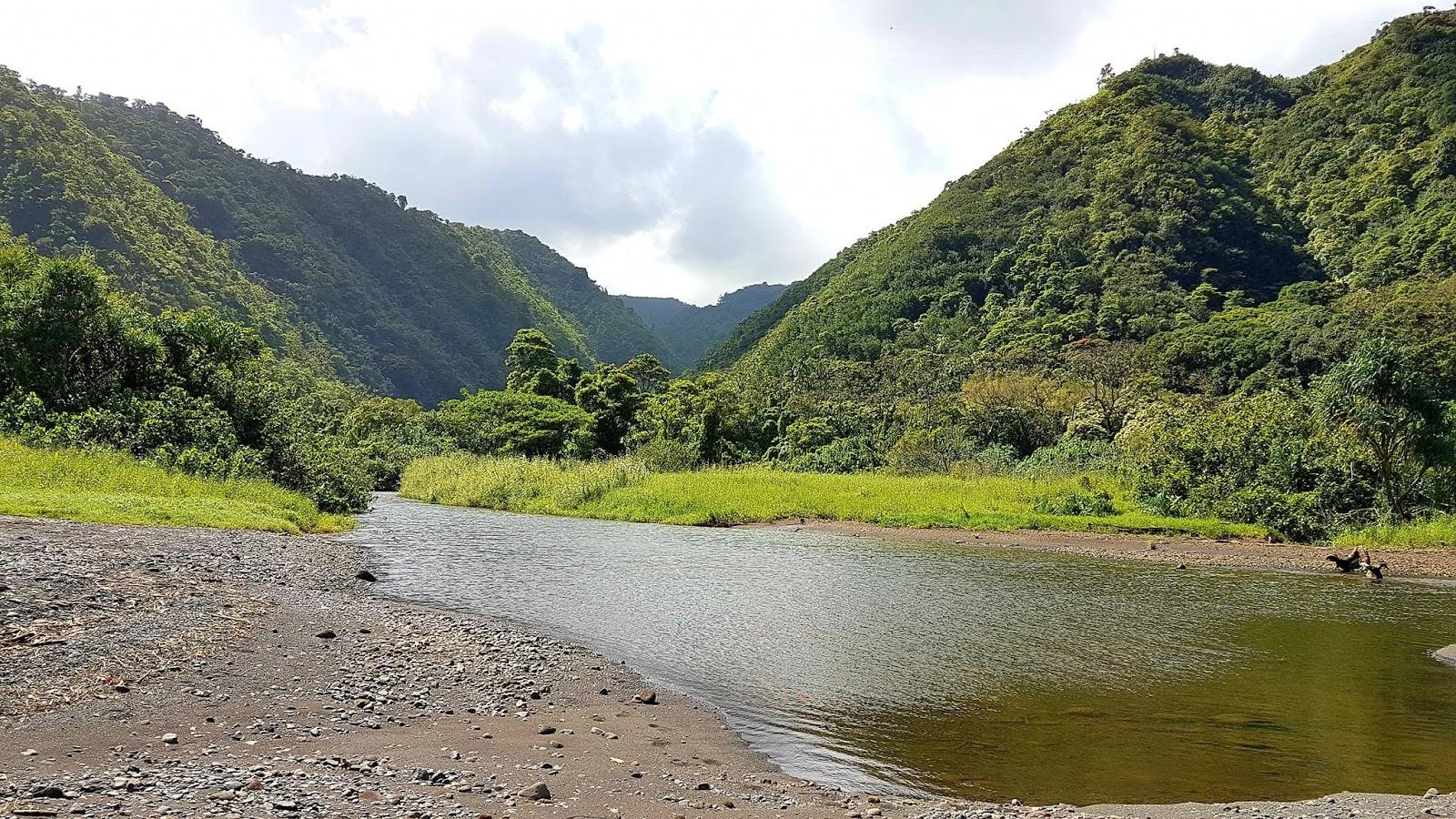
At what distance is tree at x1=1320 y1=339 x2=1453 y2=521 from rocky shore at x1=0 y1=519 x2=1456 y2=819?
24.9m

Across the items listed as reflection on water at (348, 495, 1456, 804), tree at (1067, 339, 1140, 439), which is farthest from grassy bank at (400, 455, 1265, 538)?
tree at (1067, 339, 1140, 439)

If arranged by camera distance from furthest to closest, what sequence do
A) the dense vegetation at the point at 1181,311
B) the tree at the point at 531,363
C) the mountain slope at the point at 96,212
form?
1. the mountain slope at the point at 96,212
2. the tree at the point at 531,363
3. the dense vegetation at the point at 1181,311

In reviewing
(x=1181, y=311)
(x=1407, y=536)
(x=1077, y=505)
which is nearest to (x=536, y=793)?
(x=1407, y=536)

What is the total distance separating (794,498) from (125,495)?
1040 inches

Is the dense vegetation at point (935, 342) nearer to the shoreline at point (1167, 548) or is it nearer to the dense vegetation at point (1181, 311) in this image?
the dense vegetation at point (1181, 311)

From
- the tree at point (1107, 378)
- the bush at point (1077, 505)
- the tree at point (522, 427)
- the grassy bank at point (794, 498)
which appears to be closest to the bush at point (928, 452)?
the grassy bank at point (794, 498)

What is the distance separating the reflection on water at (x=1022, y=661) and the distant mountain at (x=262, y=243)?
3323 inches

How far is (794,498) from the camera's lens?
130ft

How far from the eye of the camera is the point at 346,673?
9.94m

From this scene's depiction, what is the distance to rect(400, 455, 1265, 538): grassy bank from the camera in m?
33.4

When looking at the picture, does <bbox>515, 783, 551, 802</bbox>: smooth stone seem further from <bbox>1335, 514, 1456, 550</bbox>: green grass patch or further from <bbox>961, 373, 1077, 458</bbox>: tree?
<bbox>961, 373, 1077, 458</bbox>: tree

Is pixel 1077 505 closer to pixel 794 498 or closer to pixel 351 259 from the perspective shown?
pixel 794 498

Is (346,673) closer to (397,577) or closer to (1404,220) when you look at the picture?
(397,577)

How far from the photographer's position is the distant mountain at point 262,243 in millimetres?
89250
